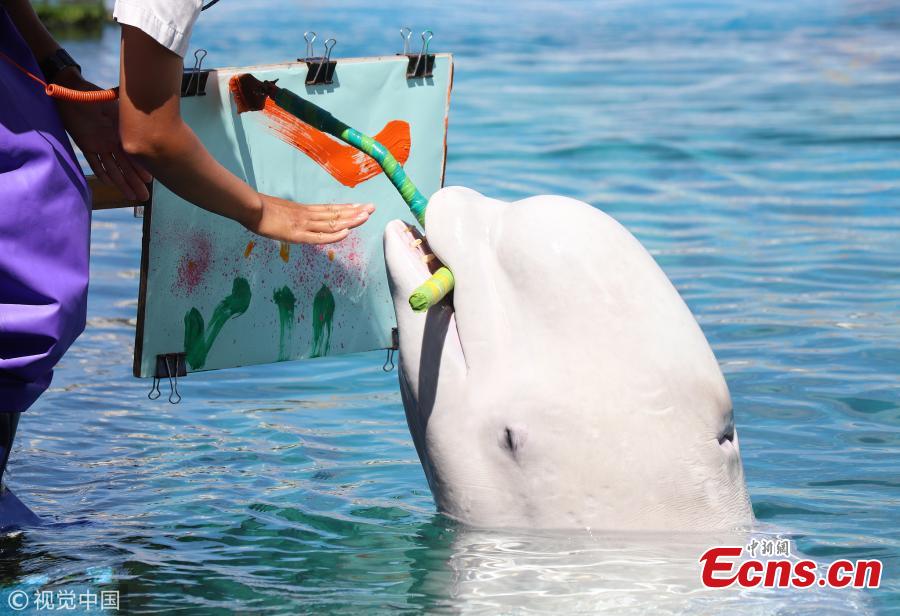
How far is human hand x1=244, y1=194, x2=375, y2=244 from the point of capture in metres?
3.51

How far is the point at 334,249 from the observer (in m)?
4.43

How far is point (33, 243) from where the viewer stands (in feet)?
10.8

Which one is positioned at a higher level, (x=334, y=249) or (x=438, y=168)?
(x=438, y=168)

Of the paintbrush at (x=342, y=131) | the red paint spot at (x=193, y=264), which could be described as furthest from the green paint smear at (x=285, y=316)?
the paintbrush at (x=342, y=131)

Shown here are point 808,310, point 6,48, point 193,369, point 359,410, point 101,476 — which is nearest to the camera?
point 6,48

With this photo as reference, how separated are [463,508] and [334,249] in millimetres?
1263

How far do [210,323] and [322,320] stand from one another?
0.39 metres

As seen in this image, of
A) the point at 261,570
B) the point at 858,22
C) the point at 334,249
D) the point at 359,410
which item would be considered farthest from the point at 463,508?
the point at 858,22

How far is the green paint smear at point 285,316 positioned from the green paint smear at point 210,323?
0.11m

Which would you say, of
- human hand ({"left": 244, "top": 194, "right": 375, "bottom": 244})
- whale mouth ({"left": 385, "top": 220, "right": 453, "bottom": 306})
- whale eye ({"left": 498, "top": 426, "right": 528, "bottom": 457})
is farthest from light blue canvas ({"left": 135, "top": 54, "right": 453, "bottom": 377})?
whale eye ({"left": 498, "top": 426, "right": 528, "bottom": 457})

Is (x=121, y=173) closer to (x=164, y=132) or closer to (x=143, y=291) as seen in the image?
(x=143, y=291)

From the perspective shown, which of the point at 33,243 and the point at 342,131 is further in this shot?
the point at 342,131

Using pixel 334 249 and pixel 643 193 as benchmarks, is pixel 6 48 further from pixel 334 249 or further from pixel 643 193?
pixel 643 193

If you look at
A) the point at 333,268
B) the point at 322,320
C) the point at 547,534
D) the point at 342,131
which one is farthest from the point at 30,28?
the point at 547,534
